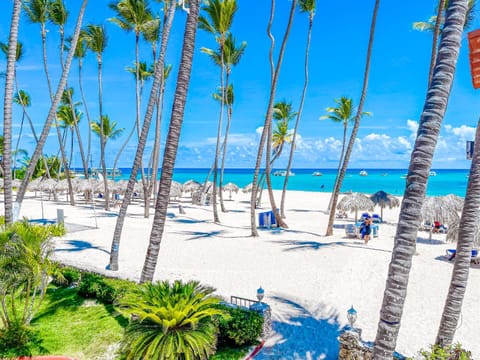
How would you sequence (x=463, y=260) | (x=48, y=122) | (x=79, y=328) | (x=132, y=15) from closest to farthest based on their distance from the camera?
(x=463, y=260) → (x=79, y=328) → (x=48, y=122) → (x=132, y=15)

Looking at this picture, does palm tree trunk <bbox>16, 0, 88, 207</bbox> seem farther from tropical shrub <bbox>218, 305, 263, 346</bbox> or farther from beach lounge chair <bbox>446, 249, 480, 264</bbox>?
beach lounge chair <bbox>446, 249, 480, 264</bbox>

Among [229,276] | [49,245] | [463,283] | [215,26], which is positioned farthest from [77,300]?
[215,26]

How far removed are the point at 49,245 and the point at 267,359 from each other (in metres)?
4.99

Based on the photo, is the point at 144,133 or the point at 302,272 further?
the point at 302,272

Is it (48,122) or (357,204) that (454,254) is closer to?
(357,204)

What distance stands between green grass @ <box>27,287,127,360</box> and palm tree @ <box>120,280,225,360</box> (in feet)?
6.40

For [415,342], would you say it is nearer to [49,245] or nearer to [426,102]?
[426,102]

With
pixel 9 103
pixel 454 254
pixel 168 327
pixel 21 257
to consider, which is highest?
pixel 9 103

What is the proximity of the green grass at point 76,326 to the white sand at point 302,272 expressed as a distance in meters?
1.90

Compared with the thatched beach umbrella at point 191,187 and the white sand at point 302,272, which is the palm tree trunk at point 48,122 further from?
the thatched beach umbrella at point 191,187

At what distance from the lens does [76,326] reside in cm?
722

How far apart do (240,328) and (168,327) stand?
176 centimetres

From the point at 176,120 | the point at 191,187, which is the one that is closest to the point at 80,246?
the point at 176,120

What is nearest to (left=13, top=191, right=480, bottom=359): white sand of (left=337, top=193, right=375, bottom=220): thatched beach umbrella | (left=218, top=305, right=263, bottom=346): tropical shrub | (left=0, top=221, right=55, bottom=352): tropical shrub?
(left=218, top=305, right=263, bottom=346): tropical shrub
